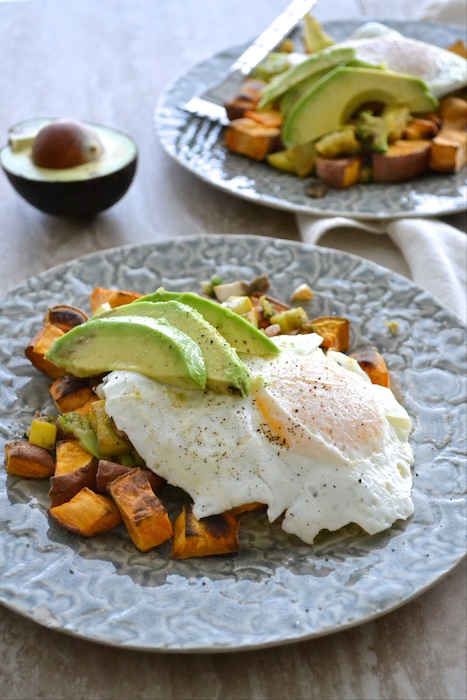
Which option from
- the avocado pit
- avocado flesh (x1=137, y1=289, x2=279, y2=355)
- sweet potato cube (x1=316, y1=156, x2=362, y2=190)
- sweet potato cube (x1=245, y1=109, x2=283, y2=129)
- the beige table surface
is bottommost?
the beige table surface

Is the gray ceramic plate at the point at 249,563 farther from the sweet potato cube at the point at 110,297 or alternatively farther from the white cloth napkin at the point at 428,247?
the white cloth napkin at the point at 428,247

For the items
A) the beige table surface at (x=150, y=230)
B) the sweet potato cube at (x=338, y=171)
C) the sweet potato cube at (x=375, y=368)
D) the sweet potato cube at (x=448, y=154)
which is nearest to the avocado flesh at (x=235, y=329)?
the sweet potato cube at (x=375, y=368)

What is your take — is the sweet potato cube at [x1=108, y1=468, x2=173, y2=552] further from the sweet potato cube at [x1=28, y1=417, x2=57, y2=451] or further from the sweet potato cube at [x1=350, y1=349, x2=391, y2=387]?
the sweet potato cube at [x1=350, y1=349, x2=391, y2=387]

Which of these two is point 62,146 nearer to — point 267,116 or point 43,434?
point 267,116

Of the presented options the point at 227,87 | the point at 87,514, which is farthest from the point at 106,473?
the point at 227,87

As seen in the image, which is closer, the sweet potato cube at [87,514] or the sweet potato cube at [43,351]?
the sweet potato cube at [87,514]

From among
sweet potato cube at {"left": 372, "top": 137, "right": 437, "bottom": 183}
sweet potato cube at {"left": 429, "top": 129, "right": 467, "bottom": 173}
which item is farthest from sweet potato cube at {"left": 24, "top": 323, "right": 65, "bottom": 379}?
sweet potato cube at {"left": 429, "top": 129, "right": 467, "bottom": 173}
